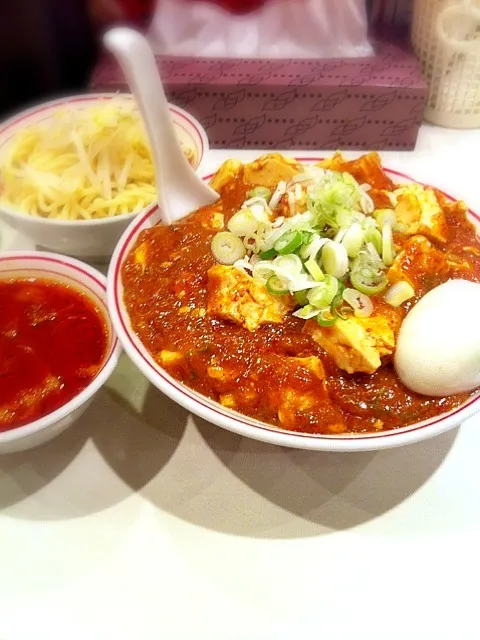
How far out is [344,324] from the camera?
1.06 meters

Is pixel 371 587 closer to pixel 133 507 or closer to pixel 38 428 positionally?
pixel 133 507

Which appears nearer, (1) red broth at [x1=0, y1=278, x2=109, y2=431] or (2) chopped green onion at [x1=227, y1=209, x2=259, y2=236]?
(1) red broth at [x1=0, y1=278, x2=109, y2=431]

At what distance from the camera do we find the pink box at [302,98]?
2023 mm

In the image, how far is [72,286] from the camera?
134 centimetres

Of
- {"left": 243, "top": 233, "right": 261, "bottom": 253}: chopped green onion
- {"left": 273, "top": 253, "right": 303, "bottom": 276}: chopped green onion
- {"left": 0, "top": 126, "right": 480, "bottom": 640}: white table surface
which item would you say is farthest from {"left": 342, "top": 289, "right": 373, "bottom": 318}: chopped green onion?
{"left": 0, "top": 126, "right": 480, "bottom": 640}: white table surface

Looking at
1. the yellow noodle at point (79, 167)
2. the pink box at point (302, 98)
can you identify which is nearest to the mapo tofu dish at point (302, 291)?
the yellow noodle at point (79, 167)

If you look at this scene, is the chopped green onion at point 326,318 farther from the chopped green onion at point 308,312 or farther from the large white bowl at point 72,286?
the large white bowl at point 72,286

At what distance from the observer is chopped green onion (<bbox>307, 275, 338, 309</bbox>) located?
3.62ft

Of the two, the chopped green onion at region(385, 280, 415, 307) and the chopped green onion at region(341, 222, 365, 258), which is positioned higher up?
the chopped green onion at region(341, 222, 365, 258)

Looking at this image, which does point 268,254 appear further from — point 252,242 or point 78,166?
point 78,166

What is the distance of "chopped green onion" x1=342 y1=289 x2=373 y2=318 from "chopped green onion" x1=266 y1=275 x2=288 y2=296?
124 millimetres

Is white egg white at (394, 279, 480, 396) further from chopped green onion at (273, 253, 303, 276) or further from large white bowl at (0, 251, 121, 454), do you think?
large white bowl at (0, 251, 121, 454)

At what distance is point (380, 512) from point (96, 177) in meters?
1.22

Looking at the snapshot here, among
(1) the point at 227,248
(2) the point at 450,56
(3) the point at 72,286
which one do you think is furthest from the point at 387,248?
(2) the point at 450,56
